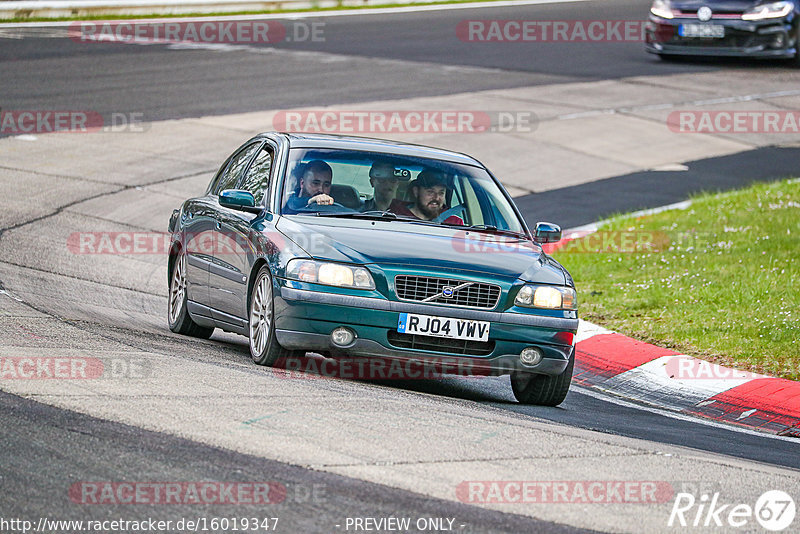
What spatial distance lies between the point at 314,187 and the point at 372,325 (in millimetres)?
1424

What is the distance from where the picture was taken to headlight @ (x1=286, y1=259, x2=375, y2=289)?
7777 mm

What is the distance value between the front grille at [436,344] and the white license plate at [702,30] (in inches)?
733

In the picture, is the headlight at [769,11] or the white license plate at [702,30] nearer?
the headlight at [769,11]

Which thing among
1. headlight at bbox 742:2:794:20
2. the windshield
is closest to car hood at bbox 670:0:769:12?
headlight at bbox 742:2:794:20

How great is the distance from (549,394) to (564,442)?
6.15 ft

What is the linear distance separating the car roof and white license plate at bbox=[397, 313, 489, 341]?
1.74m

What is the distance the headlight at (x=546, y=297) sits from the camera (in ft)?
26.1

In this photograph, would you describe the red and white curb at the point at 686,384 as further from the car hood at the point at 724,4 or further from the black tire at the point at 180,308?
the car hood at the point at 724,4

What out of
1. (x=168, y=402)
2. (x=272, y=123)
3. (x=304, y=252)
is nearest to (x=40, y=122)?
(x=272, y=123)

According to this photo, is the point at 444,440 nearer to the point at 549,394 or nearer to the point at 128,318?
the point at 549,394

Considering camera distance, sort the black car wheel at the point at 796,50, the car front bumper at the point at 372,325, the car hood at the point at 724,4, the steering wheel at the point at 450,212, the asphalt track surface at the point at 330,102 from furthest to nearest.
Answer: the black car wheel at the point at 796,50
the car hood at the point at 724,4
the steering wheel at the point at 450,212
the car front bumper at the point at 372,325
the asphalt track surface at the point at 330,102

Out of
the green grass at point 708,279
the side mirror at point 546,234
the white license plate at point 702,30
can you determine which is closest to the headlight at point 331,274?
the side mirror at point 546,234

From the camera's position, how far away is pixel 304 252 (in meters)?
7.90

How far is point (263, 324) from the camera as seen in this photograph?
8.22 m
